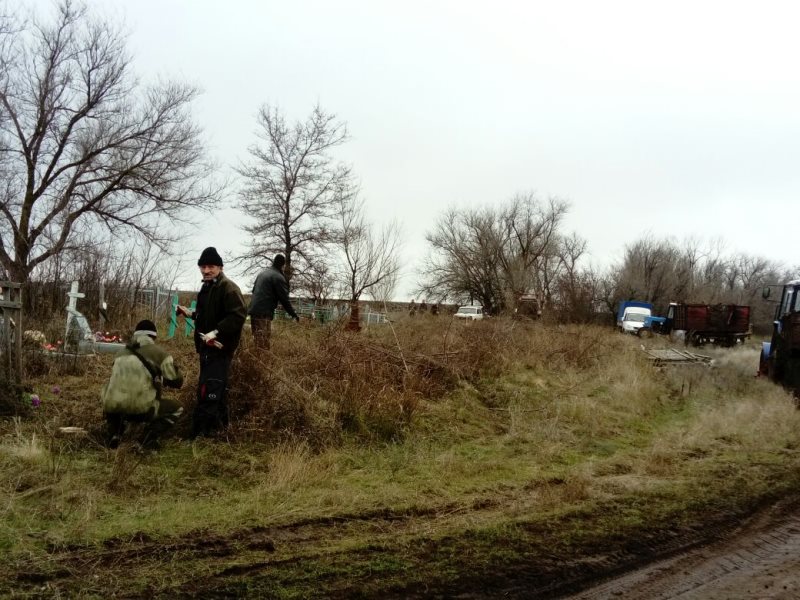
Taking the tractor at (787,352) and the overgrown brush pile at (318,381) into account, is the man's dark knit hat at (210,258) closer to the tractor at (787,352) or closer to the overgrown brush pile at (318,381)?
the overgrown brush pile at (318,381)

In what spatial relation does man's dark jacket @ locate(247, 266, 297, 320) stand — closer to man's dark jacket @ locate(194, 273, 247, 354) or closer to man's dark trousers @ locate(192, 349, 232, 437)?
man's dark jacket @ locate(194, 273, 247, 354)

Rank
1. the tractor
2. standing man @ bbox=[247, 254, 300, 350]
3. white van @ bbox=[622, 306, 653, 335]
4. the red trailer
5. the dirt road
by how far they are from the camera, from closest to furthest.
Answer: the dirt road → standing man @ bbox=[247, 254, 300, 350] → the tractor → the red trailer → white van @ bbox=[622, 306, 653, 335]

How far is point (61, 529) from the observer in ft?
12.6

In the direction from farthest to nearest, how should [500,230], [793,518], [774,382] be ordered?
[500,230]
[774,382]
[793,518]

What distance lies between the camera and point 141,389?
5430 mm

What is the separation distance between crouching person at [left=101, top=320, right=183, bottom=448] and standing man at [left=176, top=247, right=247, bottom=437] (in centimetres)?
29

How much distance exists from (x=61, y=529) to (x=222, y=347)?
7.61 feet

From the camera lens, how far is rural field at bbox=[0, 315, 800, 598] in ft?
11.5

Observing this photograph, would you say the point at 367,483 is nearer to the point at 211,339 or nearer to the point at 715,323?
the point at 211,339

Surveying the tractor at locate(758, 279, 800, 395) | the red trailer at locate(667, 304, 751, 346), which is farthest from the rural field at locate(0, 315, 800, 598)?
the red trailer at locate(667, 304, 751, 346)

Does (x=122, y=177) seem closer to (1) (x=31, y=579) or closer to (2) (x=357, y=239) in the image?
(2) (x=357, y=239)

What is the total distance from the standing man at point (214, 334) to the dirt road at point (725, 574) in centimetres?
387

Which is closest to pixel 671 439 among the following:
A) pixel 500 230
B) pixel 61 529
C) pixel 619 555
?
pixel 619 555

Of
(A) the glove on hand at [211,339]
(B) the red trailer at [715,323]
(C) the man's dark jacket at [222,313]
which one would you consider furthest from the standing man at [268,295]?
(B) the red trailer at [715,323]
